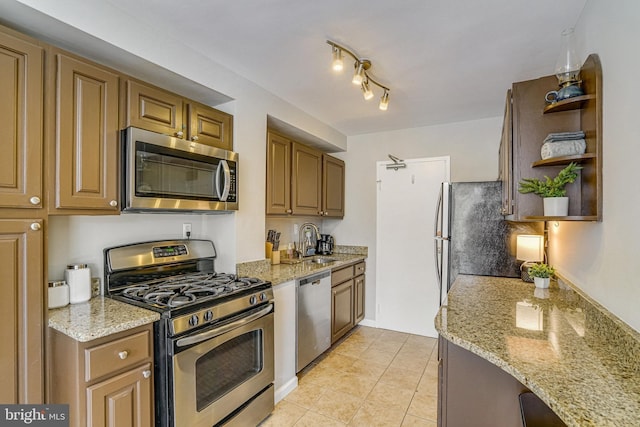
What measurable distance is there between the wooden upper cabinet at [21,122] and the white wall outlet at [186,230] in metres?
1.06

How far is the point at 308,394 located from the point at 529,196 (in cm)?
207

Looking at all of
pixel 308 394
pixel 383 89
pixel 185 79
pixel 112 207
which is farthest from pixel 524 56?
pixel 308 394

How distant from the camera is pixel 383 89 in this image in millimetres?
2752

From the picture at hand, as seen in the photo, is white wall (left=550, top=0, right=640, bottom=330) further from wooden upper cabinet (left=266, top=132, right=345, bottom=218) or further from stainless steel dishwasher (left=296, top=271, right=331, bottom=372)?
wooden upper cabinet (left=266, top=132, right=345, bottom=218)

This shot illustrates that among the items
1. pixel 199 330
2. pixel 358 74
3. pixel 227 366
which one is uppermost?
pixel 358 74

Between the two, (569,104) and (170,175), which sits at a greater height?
(569,104)

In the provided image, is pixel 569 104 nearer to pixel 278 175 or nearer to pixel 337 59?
pixel 337 59

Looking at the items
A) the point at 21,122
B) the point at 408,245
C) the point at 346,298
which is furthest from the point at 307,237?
the point at 21,122

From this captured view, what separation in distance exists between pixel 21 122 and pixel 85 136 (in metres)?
0.25

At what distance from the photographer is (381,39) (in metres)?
1.96

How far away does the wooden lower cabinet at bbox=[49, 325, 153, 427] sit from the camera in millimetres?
1353

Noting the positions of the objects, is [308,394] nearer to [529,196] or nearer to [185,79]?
[529,196]

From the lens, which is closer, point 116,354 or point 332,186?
point 116,354

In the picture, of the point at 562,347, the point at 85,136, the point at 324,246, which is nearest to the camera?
the point at 562,347
